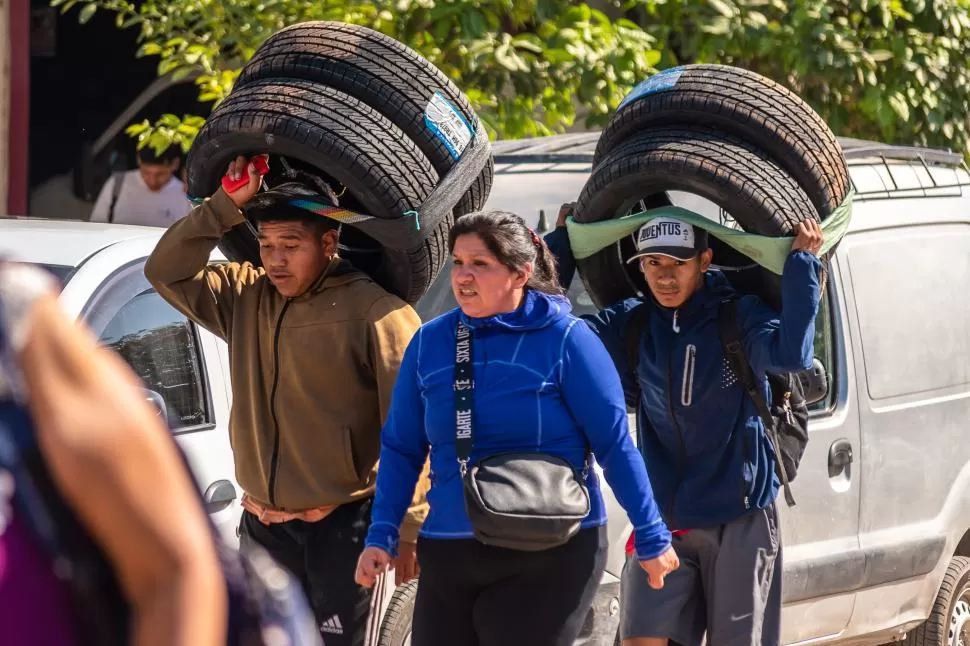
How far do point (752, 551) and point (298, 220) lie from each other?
157cm

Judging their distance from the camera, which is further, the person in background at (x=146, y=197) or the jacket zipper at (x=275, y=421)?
the person in background at (x=146, y=197)

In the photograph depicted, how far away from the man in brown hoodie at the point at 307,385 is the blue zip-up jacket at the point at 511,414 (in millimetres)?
148

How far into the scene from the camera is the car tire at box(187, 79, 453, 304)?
3.92 meters

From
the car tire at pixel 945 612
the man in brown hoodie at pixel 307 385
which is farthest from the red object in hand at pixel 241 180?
the car tire at pixel 945 612

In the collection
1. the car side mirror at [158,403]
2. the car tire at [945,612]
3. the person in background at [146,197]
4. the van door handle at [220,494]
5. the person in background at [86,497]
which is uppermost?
the person in background at [146,197]

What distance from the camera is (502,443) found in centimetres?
377

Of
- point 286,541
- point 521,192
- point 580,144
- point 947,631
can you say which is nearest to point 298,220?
point 286,541

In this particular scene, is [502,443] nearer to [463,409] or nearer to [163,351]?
[463,409]

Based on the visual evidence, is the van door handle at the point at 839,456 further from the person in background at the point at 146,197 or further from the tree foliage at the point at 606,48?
the person in background at the point at 146,197

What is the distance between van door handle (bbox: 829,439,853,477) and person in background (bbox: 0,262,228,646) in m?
4.42

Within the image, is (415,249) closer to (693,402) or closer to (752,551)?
(693,402)

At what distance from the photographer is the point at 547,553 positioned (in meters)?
3.75

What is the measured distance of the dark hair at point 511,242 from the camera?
12.6ft

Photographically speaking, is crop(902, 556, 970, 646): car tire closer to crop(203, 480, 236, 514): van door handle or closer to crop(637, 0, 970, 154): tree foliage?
crop(203, 480, 236, 514): van door handle
